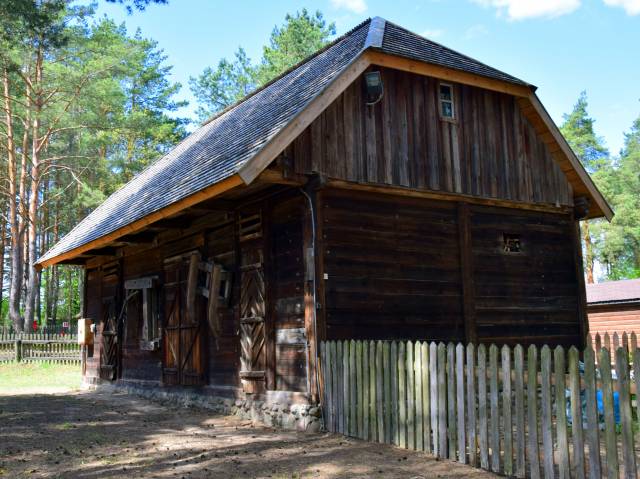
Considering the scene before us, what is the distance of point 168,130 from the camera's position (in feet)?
134

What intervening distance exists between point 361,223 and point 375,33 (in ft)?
11.9

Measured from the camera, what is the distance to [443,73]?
39.2 ft

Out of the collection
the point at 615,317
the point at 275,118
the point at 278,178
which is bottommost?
the point at 615,317

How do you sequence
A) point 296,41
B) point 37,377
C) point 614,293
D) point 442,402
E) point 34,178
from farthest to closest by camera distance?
point 296,41
point 34,178
point 614,293
point 37,377
point 442,402

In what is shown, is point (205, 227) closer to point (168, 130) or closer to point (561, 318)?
point (561, 318)

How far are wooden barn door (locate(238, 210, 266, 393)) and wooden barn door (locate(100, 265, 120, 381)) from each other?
6521 mm

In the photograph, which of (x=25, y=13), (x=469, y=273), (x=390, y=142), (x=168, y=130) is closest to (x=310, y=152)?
(x=390, y=142)

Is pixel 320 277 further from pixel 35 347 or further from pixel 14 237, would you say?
pixel 14 237

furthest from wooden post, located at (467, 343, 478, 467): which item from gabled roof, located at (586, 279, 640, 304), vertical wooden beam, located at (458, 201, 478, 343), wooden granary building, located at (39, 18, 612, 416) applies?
gabled roof, located at (586, 279, 640, 304)

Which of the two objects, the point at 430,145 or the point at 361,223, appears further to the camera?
the point at 430,145

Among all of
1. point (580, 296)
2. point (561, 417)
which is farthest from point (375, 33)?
point (561, 417)

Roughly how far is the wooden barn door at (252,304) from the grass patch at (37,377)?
8.86 meters

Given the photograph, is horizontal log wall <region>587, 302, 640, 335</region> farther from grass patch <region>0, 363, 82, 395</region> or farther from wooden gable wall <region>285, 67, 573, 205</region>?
grass patch <region>0, 363, 82, 395</region>

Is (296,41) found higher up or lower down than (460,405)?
higher up
